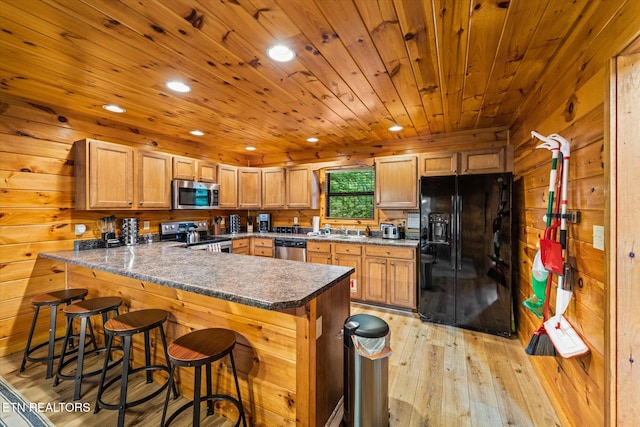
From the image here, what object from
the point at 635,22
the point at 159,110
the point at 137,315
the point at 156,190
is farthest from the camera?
the point at 156,190

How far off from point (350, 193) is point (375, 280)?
161cm

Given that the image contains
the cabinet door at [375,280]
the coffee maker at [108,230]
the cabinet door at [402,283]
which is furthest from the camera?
the cabinet door at [375,280]

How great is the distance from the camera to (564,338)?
1605 mm

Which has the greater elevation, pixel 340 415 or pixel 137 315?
pixel 137 315

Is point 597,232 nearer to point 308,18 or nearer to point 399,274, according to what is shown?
point 308,18

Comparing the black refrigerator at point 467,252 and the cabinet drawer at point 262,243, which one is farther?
the cabinet drawer at point 262,243

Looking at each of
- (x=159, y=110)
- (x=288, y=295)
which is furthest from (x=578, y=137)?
(x=159, y=110)

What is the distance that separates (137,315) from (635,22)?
10.4 ft

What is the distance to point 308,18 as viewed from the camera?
1.48 m

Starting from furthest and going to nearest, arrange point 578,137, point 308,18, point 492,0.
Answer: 1. point 578,137
2. point 308,18
3. point 492,0

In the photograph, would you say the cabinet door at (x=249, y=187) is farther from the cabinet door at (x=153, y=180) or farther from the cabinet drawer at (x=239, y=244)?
the cabinet door at (x=153, y=180)

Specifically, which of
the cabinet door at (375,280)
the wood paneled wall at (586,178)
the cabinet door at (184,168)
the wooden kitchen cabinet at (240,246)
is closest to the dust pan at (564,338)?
the wood paneled wall at (586,178)

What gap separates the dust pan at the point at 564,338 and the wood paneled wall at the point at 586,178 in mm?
36

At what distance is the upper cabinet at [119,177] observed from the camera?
A: 2.92 m
